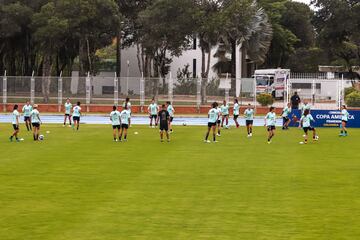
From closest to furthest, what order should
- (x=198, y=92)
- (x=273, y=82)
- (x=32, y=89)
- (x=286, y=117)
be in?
1. (x=286, y=117)
2. (x=198, y=92)
3. (x=32, y=89)
4. (x=273, y=82)

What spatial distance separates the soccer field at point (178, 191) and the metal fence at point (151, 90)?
76.4 feet

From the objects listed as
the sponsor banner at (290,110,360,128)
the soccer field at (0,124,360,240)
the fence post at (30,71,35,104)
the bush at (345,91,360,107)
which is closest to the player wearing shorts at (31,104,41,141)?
the soccer field at (0,124,360,240)

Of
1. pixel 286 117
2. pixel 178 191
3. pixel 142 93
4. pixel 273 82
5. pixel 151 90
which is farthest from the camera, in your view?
pixel 273 82

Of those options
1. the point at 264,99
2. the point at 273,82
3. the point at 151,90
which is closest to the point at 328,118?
the point at 264,99

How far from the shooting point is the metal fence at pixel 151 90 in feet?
179

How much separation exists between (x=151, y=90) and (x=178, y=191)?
38.1 m

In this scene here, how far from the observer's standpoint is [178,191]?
60.1 ft

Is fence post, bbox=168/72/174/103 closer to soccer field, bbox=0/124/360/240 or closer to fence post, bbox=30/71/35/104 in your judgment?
fence post, bbox=30/71/35/104

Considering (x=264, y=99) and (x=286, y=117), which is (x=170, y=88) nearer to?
(x=264, y=99)

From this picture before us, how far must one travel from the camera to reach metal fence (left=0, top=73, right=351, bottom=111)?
5447 centimetres

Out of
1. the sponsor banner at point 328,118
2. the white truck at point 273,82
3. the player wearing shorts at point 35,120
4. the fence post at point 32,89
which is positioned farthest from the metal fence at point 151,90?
the player wearing shorts at point 35,120

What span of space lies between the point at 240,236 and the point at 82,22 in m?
49.8

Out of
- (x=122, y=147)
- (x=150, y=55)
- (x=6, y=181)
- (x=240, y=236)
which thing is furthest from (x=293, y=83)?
(x=240, y=236)

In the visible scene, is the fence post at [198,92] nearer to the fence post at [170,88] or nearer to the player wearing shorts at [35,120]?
the fence post at [170,88]
